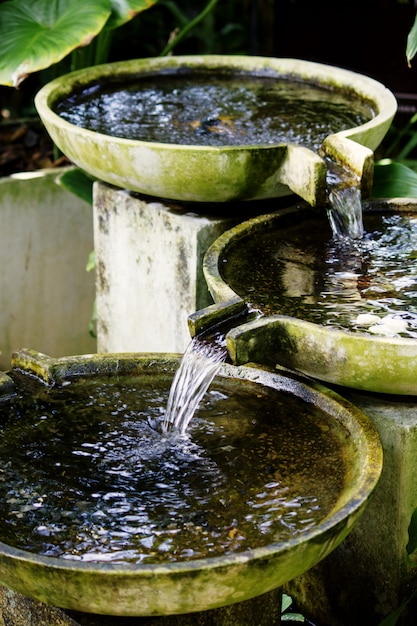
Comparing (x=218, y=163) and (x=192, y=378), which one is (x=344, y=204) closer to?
(x=218, y=163)

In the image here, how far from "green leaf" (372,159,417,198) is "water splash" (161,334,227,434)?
4.57 feet

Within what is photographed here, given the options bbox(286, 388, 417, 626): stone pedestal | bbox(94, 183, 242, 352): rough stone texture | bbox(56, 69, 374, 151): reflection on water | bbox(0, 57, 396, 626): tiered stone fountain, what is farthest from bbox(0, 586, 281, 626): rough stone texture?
bbox(56, 69, 374, 151): reflection on water

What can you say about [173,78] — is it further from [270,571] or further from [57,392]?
[270,571]

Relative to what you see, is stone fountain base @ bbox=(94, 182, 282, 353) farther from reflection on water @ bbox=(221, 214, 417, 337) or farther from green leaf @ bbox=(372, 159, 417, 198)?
green leaf @ bbox=(372, 159, 417, 198)

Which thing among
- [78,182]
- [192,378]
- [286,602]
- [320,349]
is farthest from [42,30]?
[286,602]

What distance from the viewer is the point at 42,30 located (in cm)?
388

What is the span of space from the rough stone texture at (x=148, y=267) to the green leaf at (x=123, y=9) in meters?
1.00

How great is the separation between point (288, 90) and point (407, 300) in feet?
4.81

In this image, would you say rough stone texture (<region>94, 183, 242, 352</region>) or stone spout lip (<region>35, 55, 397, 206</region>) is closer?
stone spout lip (<region>35, 55, 397, 206</region>)

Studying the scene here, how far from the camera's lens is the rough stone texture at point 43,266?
471cm

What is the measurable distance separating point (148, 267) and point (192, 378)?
907 millimetres

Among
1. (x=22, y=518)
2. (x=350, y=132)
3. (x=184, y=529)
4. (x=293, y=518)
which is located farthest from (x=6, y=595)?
(x=350, y=132)

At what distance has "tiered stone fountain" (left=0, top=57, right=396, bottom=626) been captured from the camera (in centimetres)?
172

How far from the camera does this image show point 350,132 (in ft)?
Answer: 9.36
